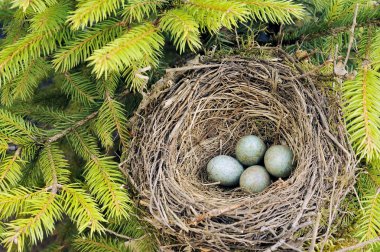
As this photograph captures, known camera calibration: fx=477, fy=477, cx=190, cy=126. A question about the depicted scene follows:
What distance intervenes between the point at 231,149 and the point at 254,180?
26 cm

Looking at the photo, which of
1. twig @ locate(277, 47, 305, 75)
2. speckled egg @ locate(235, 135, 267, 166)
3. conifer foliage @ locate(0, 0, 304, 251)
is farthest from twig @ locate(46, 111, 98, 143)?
twig @ locate(277, 47, 305, 75)

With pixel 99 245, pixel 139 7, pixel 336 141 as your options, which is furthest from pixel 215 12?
pixel 99 245

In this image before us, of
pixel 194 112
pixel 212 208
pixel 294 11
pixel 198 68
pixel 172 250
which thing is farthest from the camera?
pixel 194 112

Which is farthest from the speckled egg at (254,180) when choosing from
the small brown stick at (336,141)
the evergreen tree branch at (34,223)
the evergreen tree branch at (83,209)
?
the evergreen tree branch at (34,223)

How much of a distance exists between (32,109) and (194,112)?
0.63m

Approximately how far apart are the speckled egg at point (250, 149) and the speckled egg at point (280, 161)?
0.23 ft

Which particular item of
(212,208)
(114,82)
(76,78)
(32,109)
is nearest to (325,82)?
(212,208)

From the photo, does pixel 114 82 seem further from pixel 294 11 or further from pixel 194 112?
pixel 294 11

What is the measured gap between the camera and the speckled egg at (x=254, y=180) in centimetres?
179

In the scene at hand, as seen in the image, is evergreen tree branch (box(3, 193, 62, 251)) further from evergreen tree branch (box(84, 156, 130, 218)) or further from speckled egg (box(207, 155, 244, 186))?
speckled egg (box(207, 155, 244, 186))

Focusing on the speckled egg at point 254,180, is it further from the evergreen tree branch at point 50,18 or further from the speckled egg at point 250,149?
the evergreen tree branch at point 50,18

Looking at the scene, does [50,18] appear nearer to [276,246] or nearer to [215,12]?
[215,12]

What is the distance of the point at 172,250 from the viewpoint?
4.82ft

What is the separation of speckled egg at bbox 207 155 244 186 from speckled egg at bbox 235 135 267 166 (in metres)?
0.04
